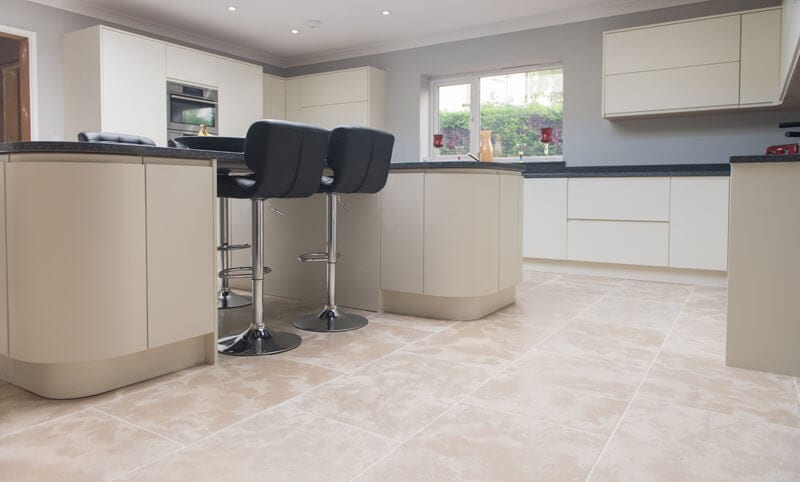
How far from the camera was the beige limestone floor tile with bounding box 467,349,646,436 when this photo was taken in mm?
1677

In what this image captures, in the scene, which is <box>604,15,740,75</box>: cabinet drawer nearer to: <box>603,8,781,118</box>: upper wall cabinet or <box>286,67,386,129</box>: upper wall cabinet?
<box>603,8,781,118</box>: upper wall cabinet

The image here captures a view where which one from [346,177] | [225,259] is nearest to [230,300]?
[225,259]

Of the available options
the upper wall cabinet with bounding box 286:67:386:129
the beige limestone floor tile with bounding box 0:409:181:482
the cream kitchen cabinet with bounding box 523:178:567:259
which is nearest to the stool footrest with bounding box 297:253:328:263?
the beige limestone floor tile with bounding box 0:409:181:482

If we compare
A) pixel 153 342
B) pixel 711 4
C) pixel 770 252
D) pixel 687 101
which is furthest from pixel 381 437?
pixel 711 4

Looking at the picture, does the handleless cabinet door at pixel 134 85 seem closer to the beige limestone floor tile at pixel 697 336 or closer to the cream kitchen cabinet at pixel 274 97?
the cream kitchen cabinet at pixel 274 97

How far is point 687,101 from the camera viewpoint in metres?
4.38

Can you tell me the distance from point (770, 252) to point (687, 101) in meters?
2.73

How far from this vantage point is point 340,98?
6289 millimetres

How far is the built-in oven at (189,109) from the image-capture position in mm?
5199

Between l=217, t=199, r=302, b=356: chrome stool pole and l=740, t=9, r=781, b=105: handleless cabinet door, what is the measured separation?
3794mm

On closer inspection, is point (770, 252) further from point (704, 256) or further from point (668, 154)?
point (668, 154)

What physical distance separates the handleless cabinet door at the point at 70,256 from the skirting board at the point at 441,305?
5.24 ft

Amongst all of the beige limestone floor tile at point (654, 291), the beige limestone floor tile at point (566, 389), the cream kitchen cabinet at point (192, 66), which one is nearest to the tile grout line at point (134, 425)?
the beige limestone floor tile at point (566, 389)

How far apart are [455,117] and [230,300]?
3607 millimetres
